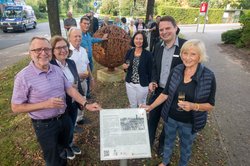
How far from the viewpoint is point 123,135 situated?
98.0 inches

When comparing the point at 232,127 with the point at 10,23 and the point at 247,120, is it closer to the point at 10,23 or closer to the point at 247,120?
the point at 247,120

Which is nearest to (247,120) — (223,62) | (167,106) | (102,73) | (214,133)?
(214,133)

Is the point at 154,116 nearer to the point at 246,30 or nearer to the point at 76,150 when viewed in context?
the point at 76,150

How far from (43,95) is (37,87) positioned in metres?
0.12

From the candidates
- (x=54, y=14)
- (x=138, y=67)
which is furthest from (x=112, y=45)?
(x=54, y=14)

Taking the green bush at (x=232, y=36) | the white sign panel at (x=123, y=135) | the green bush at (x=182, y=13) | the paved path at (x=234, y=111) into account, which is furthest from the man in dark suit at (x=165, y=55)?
the green bush at (x=182, y=13)

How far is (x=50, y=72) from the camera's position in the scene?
8.79 ft

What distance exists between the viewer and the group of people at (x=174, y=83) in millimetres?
2719

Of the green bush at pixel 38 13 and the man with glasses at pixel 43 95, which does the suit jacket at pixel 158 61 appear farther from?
the green bush at pixel 38 13

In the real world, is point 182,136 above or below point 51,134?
below

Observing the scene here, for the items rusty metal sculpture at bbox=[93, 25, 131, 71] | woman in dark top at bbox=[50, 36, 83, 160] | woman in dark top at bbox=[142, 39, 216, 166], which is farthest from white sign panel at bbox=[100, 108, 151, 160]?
rusty metal sculpture at bbox=[93, 25, 131, 71]

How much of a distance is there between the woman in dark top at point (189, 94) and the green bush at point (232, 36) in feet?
47.3

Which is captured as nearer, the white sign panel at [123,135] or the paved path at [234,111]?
the white sign panel at [123,135]

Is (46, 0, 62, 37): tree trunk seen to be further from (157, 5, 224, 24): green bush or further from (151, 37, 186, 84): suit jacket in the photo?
(157, 5, 224, 24): green bush
